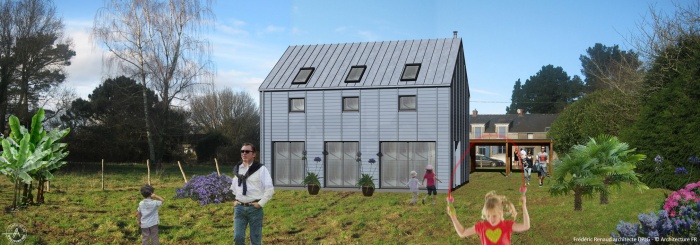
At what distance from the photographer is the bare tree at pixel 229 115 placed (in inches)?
1639

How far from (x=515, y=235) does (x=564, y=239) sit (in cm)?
80

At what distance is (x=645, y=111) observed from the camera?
58.2 feet

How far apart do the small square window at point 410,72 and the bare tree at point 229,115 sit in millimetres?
21635

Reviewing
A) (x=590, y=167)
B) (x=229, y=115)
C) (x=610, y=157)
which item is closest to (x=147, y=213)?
(x=590, y=167)

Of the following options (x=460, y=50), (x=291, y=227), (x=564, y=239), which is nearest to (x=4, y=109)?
(x=291, y=227)

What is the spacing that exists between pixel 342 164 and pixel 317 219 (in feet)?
26.6

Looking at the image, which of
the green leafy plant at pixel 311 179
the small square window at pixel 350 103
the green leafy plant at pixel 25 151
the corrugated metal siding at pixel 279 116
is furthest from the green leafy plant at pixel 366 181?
the green leafy plant at pixel 25 151

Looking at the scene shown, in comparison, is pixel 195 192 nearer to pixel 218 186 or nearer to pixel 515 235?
pixel 218 186

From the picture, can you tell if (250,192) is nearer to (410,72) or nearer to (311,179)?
(311,179)

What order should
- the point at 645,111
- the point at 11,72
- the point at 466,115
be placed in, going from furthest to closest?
1. the point at 466,115
2. the point at 11,72
3. the point at 645,111

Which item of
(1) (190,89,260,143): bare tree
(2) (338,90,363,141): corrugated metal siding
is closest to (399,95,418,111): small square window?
(2) (338,90,363,141): corrugated metal siding

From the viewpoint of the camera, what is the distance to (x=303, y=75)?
21734mm

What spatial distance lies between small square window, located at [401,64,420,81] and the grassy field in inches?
165

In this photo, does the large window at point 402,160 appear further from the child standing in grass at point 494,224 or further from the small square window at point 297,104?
Answer: the child standing in grass at point 494,224
